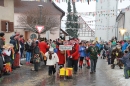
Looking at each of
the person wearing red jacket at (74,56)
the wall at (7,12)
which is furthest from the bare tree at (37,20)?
the person wearing red jacket at (74,56)

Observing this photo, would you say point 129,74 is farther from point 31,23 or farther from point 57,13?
point 57,13

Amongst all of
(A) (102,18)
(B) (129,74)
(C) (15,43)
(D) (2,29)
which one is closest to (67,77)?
(B) (129,74)

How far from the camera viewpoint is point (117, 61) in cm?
1800

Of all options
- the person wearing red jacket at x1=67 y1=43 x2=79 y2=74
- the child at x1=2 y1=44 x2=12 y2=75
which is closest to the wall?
the child at x1=2 y1=44 x2=12 y2=75

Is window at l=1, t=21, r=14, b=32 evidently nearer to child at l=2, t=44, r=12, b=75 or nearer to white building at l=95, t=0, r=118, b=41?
child at l=2, t=44, r=12, b=75

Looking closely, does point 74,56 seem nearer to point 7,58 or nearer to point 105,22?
point 7,58

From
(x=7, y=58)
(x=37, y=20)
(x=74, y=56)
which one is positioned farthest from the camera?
(x=37, y=20)

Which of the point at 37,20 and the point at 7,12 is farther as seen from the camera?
the point at 37,20

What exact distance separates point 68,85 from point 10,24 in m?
13.3

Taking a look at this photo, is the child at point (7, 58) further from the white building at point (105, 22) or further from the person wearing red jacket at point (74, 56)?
the white building at point (105, 22)

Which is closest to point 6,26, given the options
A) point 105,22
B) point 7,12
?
point 7,12

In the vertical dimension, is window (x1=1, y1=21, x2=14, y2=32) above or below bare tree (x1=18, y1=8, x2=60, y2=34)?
below

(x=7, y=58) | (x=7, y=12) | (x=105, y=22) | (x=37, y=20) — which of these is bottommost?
(x=7, y=58)

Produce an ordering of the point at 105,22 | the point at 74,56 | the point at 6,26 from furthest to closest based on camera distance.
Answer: the point at 105,22
the point at 6,26
the point at 74,56
